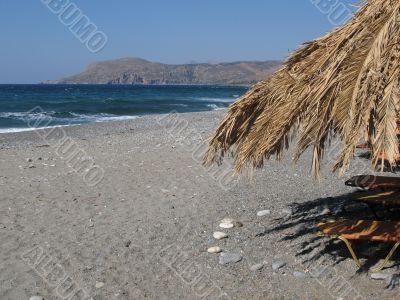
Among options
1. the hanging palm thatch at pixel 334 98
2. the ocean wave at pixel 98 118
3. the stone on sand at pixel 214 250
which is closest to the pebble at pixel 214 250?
the stone on sand at pixel 214 250

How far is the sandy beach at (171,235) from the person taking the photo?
4348 mm

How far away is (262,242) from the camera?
530 cm

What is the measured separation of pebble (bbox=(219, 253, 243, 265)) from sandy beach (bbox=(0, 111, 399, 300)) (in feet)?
0.09

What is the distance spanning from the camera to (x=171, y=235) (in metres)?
5.59

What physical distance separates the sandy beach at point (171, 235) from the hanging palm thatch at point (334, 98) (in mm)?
711

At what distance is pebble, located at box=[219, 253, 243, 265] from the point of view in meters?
4.84

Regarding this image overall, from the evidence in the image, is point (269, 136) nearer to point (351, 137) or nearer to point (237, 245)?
point (351, 137)

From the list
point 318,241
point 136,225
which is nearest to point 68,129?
point 136,225

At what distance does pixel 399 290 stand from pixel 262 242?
5.11ft

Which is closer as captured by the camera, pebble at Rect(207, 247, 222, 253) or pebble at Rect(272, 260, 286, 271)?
pebble at Rect(272, 260, 286, 271)

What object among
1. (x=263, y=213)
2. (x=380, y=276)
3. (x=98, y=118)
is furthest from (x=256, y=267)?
(x=98, y=118)

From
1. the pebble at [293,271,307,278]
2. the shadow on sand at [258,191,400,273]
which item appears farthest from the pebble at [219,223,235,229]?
the pebble at [293,271,307,278]

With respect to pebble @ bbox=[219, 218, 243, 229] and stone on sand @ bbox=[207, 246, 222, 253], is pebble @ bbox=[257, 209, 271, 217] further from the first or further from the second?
stone on sand @ bbox=[207, 246, 222, 253]

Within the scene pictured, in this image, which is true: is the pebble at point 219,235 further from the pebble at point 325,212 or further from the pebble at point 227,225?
the pebble at point 325,212
